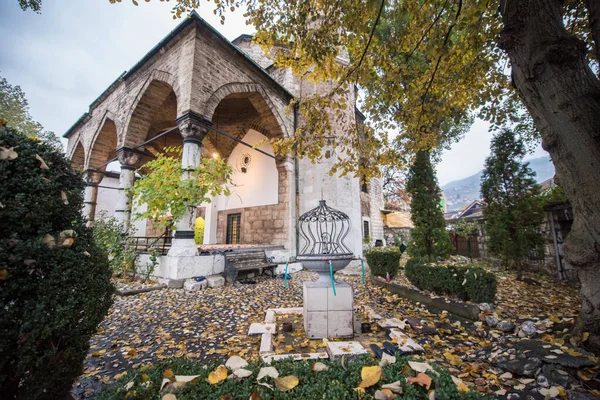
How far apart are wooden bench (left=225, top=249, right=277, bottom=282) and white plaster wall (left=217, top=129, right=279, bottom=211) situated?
8.27 feet

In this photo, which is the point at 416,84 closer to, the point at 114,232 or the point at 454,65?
the point at 454,65

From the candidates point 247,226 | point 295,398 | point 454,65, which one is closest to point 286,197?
point 247,226

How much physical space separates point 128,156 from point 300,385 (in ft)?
27.7

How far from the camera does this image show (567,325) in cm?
252

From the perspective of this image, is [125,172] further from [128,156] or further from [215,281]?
[215,281]

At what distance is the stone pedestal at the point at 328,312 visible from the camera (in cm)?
271

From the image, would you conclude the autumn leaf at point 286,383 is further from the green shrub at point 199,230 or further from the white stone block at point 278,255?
the green shrub at point 199,230

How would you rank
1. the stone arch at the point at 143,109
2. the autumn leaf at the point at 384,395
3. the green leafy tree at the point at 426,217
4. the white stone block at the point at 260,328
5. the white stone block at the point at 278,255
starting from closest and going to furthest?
the autumn leaf at the point at 384,395 → the white stone block at the point at 260,328 → the green leafy tree at the point at 426,217 → the stone arch at the point at 143,109 → the white stone block at the point at 278,255

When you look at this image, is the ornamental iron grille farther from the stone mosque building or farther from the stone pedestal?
the stone mosque building

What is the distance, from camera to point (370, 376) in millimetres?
1076

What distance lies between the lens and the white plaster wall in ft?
29.5

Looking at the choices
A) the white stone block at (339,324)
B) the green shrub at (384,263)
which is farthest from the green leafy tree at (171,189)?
the green shrub at (384,263)

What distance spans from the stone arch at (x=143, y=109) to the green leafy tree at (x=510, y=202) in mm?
9056

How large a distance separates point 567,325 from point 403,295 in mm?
2105
